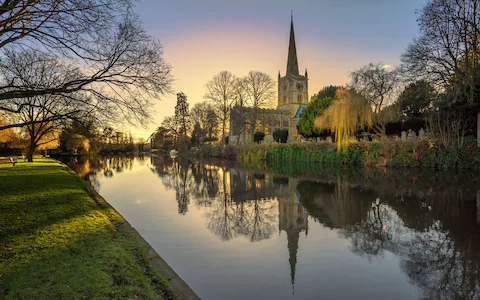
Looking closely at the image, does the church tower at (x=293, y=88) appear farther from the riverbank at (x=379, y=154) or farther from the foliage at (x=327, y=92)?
the riverbank at (x=379, y=154)

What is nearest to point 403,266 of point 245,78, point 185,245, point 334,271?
point 334,271

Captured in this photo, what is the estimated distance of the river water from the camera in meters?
3.83

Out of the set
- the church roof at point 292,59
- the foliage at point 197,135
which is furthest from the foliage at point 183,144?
the church roof at point 292,59

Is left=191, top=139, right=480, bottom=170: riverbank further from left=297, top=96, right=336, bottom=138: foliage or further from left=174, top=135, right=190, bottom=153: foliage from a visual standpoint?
left=174, top=135, right=190, bottom=153: foliage

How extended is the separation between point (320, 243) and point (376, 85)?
26901 mm

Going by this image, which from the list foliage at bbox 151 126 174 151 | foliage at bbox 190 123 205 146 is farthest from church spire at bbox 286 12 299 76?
foliage at bbox 151 126 174 151

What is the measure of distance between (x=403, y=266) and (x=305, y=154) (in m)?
25.9

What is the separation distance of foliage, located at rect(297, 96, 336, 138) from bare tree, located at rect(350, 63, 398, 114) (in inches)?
243

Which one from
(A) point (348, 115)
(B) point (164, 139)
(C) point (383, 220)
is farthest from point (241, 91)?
(B) point (164, 139)

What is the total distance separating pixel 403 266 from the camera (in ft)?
14.5

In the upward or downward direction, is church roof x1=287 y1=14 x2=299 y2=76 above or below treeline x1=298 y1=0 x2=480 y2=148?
above

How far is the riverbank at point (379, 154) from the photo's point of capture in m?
18.7

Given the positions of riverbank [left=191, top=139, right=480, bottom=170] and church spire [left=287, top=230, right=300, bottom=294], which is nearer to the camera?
church spire [left=287, top=230, right=300, bottom=294]

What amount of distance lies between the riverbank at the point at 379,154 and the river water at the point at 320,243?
9632 mm
